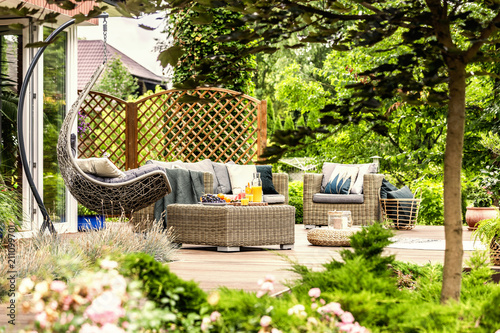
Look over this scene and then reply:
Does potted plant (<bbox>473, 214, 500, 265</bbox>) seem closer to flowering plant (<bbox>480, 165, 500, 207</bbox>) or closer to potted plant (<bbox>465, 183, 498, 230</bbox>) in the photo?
flowering plant (<bbox>480, 165, 500, 207</bbox>)

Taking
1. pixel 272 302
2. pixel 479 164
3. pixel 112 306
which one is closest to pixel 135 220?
pixel 479 164

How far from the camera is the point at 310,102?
375 inches

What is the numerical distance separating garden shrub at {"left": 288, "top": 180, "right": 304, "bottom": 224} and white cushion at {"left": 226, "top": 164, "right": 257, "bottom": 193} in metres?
1.54

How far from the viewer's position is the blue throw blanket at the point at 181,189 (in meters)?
5.60

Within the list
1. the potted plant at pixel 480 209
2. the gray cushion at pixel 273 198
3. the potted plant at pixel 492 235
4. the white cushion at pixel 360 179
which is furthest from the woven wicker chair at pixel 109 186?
the potted plant at pixel 480 209

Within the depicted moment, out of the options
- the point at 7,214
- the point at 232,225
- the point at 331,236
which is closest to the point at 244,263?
the point at 232,225

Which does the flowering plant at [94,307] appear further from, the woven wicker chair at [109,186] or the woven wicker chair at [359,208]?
the woven wicker chair at [359,208]

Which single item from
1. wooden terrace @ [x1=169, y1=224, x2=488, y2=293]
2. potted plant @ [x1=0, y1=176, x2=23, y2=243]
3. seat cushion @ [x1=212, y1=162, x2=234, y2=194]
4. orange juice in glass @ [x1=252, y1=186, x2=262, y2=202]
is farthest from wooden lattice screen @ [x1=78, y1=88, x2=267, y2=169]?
potted plant @ [x1=0, y1=176, x2=23, y2=243]

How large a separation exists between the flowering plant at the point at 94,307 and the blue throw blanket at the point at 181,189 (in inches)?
166

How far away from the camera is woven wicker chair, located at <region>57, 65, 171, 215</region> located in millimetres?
4402

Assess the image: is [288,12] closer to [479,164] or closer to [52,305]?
[52,305]

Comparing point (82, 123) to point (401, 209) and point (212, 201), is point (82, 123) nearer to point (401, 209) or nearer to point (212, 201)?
point (212, 201)

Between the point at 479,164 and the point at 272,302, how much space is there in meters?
4.59

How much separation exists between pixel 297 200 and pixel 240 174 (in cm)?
170
